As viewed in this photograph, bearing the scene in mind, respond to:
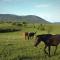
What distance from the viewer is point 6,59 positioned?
571 inches

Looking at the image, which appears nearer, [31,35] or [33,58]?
[33,58]

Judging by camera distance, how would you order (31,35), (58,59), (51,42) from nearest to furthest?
(58,59)
(51,42)
(31,35)

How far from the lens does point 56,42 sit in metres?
16.4

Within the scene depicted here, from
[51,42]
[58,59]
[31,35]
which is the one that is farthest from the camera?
[31,35]

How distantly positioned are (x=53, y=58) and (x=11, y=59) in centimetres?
287

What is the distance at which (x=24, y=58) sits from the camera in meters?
15.2

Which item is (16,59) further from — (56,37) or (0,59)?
(56,37)

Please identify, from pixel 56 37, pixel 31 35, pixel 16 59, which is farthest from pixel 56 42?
pixel 31 35

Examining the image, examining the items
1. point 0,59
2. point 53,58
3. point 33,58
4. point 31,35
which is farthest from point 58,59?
point 31,35

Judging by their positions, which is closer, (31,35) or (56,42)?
(56,42)

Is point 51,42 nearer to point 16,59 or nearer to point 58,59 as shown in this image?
point 58,59

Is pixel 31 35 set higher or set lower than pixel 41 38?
lower

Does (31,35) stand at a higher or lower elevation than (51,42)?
lower

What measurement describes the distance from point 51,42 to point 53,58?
6.14 feet
